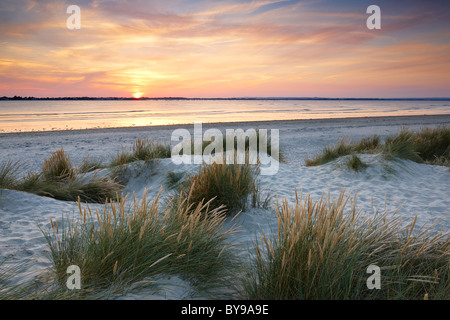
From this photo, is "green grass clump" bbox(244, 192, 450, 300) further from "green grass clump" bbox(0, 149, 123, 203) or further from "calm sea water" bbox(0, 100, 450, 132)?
"calm sea water" bbox(0, 100, 450, 132)

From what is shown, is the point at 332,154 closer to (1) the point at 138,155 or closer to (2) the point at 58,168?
(1) the point at 138,155

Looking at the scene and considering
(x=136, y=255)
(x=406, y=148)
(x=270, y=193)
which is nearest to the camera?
(x=136, y=255)

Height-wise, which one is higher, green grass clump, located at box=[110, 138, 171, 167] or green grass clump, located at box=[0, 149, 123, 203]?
green grass clump, located at box=[110, 138, 171, 167]

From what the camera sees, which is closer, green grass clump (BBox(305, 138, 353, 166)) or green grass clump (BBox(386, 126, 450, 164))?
green grass clump (BBox(305, 138, 353, 166))

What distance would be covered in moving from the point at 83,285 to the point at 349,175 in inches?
242

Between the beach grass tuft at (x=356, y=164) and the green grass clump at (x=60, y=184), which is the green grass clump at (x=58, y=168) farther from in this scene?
the beach grass tuft at (x=356, y=164)

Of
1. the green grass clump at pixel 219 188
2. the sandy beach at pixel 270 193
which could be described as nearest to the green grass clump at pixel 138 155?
the sandy beach at pixel 270 193

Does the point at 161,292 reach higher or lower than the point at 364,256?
lower

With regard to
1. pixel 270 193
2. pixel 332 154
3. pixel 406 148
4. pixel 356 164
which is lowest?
pixel 270 193

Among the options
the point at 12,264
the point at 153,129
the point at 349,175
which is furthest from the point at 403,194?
the point at 153,129

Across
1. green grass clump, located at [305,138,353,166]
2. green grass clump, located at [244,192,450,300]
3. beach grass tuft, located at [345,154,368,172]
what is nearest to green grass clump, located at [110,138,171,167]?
green grass clump, located at [305,138,353,166]

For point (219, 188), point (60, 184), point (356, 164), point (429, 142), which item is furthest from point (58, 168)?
point (429, 142)
